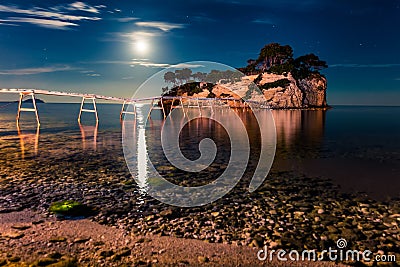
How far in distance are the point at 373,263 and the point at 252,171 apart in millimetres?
7957

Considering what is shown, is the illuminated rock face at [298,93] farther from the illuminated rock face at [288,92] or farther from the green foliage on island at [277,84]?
the green foliage on island at [277,84]

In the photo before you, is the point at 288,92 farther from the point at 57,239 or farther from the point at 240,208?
the point at 57,239

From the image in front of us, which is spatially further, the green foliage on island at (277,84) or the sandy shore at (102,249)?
the green foliage on island at (277,84)

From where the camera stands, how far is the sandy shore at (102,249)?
552 centimetres

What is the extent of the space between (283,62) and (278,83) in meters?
25.1

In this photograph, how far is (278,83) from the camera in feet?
347

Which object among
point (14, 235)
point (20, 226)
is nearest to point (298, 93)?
point (20, 226)

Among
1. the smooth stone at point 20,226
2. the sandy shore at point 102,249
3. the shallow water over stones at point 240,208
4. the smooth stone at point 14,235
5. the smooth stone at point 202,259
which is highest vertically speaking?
the shallow water over stones at point 240,208

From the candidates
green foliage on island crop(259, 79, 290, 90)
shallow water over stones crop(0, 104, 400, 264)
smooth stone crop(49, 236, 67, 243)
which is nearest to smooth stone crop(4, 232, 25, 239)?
smooth stone crop(49, 236, 67, 243)

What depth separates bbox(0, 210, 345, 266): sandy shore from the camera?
217 inches

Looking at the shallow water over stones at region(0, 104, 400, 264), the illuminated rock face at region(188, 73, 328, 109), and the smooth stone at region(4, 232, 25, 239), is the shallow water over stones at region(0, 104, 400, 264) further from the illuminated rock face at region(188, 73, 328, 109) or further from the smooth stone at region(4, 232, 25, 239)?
the illuminated rock face at region(188, 73, 328, 109)

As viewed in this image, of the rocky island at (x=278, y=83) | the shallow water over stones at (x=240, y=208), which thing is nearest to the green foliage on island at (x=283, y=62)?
the rocky island at (x=278, y=83)

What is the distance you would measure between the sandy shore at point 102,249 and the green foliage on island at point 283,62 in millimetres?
112240

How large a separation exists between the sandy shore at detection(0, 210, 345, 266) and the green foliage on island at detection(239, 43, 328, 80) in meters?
112
